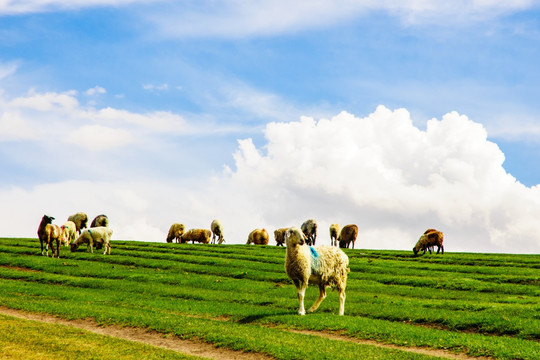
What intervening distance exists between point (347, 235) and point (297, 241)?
46444mm

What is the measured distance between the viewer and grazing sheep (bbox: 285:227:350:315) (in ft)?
70.1

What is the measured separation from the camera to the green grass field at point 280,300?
18.2 meters

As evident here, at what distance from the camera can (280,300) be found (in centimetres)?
2614

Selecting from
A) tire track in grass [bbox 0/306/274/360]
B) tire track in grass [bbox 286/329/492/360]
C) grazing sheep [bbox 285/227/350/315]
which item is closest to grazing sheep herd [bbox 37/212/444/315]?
grazing sheep [bbox 285/227/350/315]

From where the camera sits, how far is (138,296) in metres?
28.2

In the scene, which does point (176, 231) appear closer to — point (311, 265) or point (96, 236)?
point (96, 236)

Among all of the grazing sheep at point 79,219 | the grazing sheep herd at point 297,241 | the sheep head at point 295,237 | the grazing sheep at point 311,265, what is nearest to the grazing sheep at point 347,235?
the grazing sheep herd at point 297,241

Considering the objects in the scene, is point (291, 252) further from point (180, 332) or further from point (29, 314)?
point (29, 314)

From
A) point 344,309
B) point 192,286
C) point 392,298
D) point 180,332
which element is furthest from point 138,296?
point 392,298

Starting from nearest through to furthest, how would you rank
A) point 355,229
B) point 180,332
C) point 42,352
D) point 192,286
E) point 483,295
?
point 42,352 → point 180,332 → point 483,295 → point 192,286 → point 355,229

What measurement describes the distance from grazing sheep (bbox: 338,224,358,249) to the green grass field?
57.5ft

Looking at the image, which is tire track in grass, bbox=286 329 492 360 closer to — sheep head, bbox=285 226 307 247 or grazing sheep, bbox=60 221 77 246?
sheep head, bbox=285 226 307 247

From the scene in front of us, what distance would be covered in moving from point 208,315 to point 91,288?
38.4 ft

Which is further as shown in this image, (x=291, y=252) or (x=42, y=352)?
(x=291, y=252)
